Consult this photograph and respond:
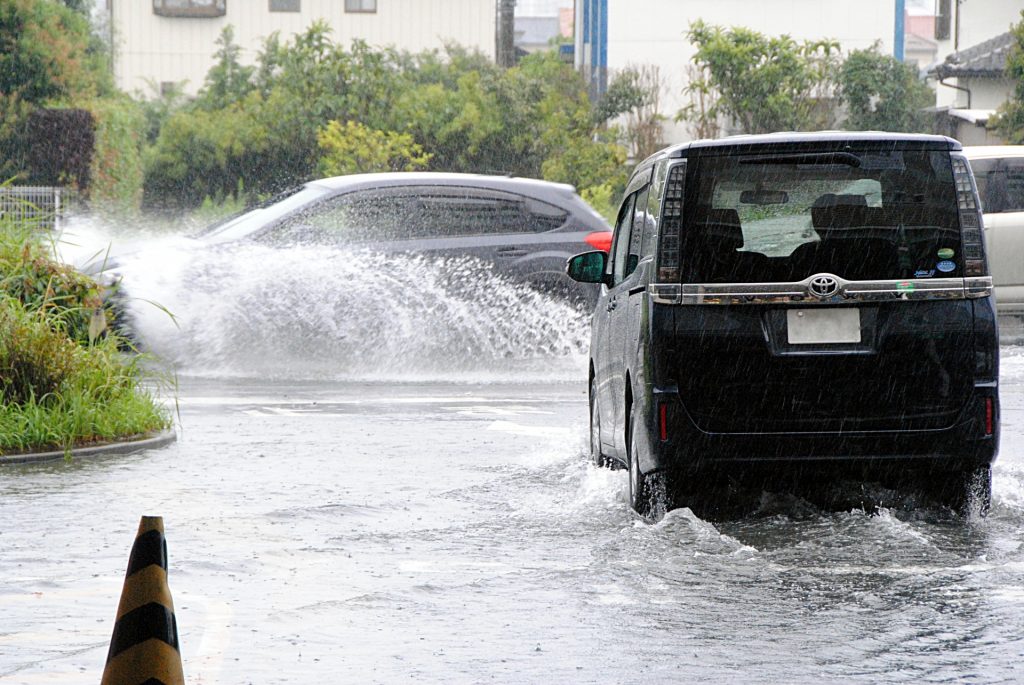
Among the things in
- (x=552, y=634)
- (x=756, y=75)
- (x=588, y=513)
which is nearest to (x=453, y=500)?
(x=588, y=513)

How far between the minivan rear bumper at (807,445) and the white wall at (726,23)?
164 feet

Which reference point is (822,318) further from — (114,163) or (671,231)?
(114,163)

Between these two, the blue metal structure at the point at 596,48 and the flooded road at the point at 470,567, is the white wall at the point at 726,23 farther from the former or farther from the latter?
Answer: the flooded road at the point at 470,567

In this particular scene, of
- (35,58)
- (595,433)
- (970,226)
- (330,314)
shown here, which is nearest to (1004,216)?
(330,314)

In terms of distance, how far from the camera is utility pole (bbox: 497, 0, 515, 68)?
64688 mm

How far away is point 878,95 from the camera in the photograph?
53594mm

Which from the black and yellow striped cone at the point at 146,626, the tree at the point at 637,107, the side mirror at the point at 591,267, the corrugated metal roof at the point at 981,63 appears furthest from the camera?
the tree at the point at 637,107

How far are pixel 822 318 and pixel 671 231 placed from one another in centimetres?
74

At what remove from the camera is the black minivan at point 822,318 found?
8008mm

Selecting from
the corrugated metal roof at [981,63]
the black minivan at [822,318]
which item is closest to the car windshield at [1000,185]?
the black minivan at [822,318]

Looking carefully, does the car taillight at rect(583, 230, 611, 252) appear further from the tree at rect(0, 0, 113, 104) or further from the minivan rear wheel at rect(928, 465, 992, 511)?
the tree at rect(0, 0, 113, 104)

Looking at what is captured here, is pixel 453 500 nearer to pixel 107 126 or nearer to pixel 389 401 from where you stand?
pixel 389 401

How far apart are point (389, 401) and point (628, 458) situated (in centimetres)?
619

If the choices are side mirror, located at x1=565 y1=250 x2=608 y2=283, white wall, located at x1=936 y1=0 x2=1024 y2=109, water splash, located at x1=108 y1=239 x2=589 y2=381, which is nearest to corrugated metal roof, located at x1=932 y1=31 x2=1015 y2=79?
white wall, located at x1=936 y1=0 x2=1024 y2=109
